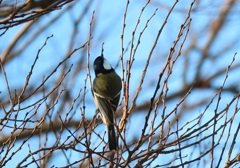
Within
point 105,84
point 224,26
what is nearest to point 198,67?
point 224,26

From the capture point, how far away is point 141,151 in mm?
3316

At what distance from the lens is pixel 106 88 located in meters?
5.16

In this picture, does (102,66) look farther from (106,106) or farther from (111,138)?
(111,138)

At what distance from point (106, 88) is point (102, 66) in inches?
15.4

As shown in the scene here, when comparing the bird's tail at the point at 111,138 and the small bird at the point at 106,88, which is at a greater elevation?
the small bird at the point at 106,88

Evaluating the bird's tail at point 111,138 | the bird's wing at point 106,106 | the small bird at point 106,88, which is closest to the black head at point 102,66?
the small bird at point 106,88

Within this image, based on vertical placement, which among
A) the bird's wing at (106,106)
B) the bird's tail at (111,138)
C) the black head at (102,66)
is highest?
the black head at (102,66)

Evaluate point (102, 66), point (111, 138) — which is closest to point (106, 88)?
point (102, 66)

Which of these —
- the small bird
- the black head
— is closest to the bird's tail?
the small bird

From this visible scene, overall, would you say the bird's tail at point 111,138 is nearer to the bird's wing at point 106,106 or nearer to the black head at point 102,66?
the bird's wing at point 106,106

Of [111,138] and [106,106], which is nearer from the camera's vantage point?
[111,138]

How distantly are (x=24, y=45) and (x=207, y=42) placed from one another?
3.20 metres

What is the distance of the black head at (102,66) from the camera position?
5473 millimetres

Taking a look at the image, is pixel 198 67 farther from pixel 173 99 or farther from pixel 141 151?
pixel 141 151
